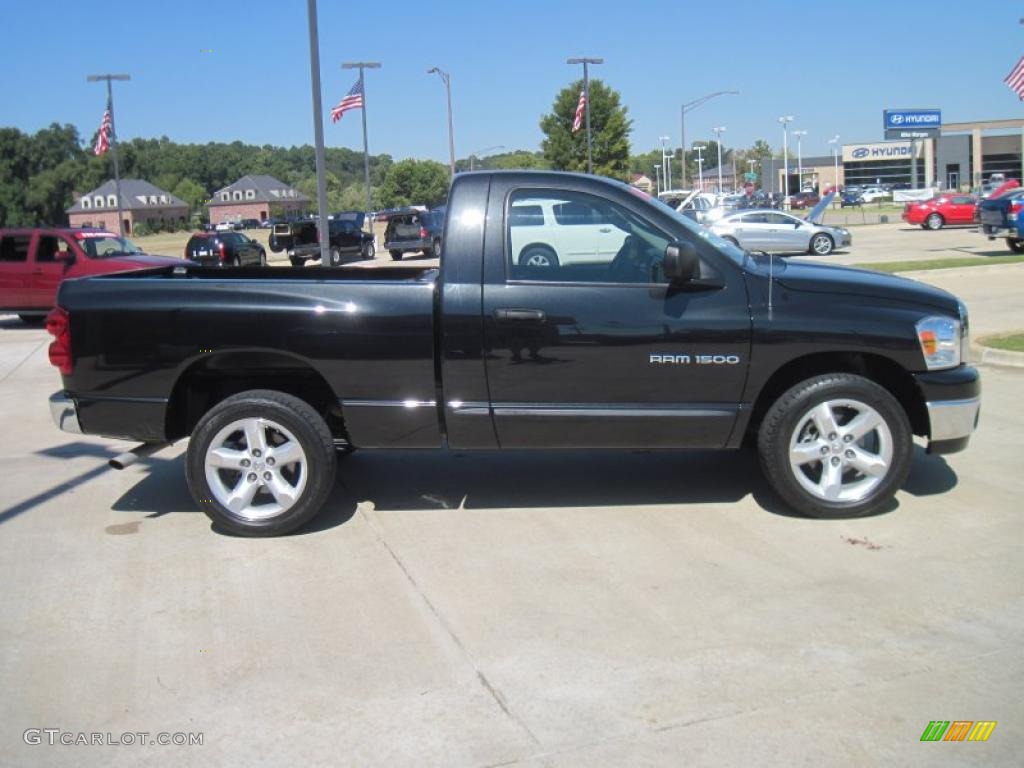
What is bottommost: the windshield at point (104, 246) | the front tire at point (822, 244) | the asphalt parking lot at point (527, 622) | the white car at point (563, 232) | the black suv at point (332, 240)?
the asphalt parking lot at point (527, 622)

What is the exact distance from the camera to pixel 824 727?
11.4 feet

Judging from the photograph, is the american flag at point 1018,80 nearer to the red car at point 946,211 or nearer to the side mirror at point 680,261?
the red car at point 946,211

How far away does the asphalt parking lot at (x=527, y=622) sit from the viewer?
348 cm

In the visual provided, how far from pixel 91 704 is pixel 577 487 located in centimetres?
341

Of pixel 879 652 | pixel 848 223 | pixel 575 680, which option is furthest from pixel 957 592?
pixel 848 223

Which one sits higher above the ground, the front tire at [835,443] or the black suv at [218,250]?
the black suv at [218,250]

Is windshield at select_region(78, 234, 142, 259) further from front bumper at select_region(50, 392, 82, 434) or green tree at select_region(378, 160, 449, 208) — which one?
green tree at select_region(378, 160, 449, 208)

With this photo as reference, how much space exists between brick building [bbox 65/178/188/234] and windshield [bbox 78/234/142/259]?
→ 8827cm

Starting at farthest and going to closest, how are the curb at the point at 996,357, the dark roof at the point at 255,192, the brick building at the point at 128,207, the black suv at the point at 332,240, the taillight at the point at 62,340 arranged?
the dark roof at the point at 255,192, the brick building at the point at 128,207, the black suv at the point at 332,240, the curb at the point at 996,357, the taillight at the point at 62,340

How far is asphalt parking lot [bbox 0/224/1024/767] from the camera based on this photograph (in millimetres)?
3482

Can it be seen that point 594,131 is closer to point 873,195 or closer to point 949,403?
point 873,195

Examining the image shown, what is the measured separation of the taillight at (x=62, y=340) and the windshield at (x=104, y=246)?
48.6 feet

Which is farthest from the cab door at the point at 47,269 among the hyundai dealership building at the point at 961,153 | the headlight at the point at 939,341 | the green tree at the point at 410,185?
the green tree at the point at 410,185

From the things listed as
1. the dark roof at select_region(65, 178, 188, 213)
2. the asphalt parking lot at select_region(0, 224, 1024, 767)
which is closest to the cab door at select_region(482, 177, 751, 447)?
the asphalt parking lot at select_region(0, 224, 1024, 767)
